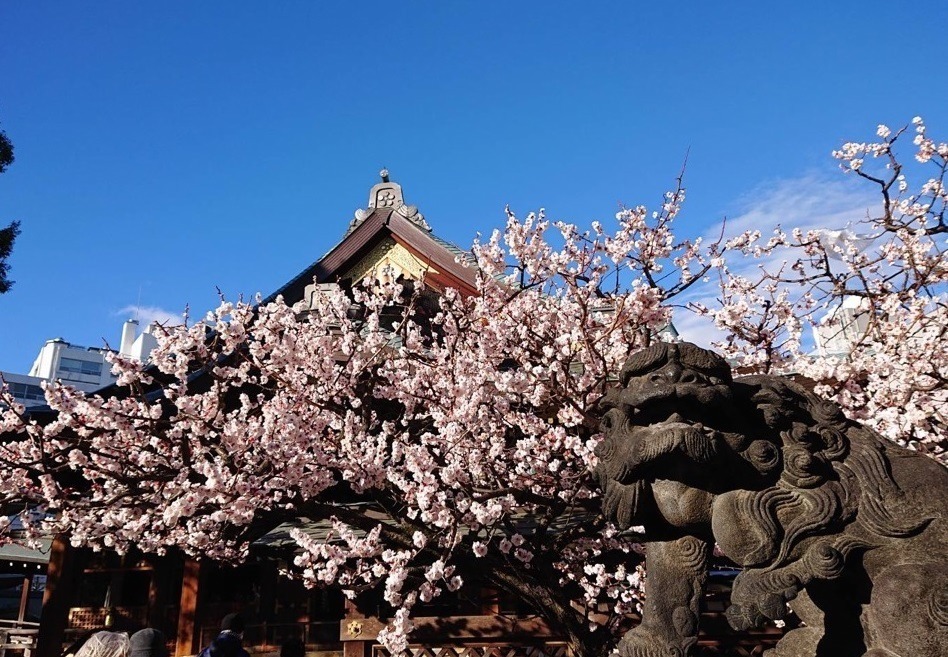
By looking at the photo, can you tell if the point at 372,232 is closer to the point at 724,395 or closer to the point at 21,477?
the point at 21,477

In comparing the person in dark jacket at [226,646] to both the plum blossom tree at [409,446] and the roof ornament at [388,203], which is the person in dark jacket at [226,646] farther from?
the roof ornament at [388,203]

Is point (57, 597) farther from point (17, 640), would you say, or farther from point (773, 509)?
point (773, 509)

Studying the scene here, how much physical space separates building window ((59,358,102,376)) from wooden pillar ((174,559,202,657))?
211ft

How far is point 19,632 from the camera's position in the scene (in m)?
11.4

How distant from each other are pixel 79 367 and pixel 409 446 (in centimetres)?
6938

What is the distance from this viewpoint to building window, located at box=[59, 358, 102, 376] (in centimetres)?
6366

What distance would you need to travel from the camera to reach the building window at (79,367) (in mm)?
63656

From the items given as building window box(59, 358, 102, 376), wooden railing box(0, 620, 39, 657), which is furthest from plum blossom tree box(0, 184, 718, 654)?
building window box(59, 358, 102, 376)

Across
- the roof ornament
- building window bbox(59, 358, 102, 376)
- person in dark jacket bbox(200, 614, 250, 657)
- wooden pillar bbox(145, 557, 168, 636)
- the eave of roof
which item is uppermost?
building window bbox(59, 358, 102, 376)

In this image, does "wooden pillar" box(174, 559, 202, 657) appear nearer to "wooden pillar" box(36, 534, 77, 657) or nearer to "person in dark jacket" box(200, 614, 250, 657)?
"wooden pillar" box(36, 534, 77, 657)

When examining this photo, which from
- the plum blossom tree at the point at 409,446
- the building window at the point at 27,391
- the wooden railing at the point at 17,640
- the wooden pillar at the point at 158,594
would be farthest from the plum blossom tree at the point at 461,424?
the building window at the point at 27,391

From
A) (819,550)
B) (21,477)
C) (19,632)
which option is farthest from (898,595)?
(19,632)

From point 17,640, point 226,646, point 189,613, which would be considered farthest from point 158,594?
point 226,646

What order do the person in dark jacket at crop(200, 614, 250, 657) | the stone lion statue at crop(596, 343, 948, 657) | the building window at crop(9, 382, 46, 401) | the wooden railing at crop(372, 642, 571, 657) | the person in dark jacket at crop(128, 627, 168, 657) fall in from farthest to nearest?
the building window at crop(9, 382, 46, 401)
the wooden railing at crop(372, 642, 571, 657)
the person in dark jacket at crop(200, 614, 250, 657)
the person in dark jacket at crop(128, 627, 168, 657)
the stone lion statue at crop(596, 343, 948, 657)
